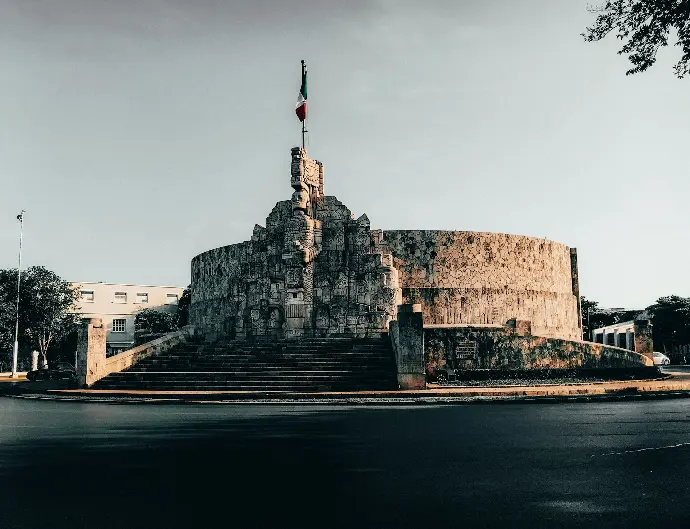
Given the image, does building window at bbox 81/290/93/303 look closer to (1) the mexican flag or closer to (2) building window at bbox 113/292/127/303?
(2) building window at bbox 113/292/127/303

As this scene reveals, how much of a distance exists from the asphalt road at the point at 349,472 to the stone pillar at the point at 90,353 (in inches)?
411

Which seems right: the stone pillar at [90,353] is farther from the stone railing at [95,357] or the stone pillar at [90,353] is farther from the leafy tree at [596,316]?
the leafy tree at [596,316]

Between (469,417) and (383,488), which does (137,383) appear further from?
(383,488)

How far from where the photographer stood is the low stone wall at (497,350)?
1083 inches

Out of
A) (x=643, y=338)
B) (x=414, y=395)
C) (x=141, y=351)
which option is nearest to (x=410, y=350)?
(x=414, y=395)

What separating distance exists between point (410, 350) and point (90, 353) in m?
11.4

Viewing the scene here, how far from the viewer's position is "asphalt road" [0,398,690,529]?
18.8 ft

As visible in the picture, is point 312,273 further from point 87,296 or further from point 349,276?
point 87,296

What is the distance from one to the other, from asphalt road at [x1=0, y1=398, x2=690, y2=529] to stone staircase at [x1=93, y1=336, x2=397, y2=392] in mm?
8557

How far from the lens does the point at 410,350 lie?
22.4 m

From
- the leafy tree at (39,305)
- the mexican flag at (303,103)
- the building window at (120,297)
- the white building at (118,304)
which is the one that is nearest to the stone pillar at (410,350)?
the mexican flag at (303,103)

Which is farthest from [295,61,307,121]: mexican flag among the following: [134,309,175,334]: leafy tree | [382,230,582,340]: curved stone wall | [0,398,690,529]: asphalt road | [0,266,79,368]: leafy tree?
[134,309,175,334]: leafy tree

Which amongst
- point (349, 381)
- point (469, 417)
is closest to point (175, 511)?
point (469, 417)

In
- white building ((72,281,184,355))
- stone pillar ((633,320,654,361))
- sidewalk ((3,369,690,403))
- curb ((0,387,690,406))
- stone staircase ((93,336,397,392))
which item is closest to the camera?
curb ((0,387,690,406))
